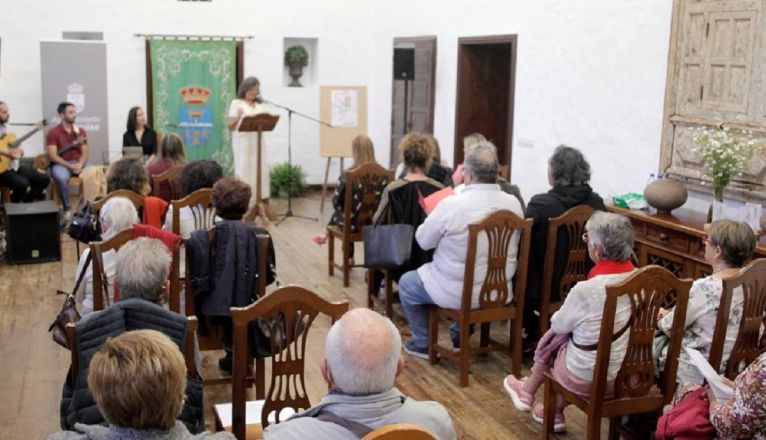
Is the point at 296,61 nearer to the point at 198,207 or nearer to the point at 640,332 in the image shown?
the point at 198,207

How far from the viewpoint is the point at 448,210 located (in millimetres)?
4508

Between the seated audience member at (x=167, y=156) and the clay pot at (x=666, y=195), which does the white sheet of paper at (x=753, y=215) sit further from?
the seated audience member at (x=167, y=156)

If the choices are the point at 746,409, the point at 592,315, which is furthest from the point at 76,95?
the point at 746,409

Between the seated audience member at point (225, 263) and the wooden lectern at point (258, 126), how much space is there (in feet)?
13.4

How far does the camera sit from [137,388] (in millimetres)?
1873

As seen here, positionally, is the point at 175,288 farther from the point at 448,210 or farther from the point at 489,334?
the point at 489,334

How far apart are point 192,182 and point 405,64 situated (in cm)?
507

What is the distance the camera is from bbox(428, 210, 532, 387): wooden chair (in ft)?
14.2

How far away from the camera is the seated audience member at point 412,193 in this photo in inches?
205

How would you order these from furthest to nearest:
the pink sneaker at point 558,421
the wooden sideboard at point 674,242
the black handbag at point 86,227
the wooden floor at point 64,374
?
1. the black handbag at point 86,227
2. the wooden sideboard at point 674,242
3. the wooden floor at point 64,374
4. the pink sneaker at point 558,421

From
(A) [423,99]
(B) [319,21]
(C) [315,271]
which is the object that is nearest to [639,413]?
(C) [315,271]

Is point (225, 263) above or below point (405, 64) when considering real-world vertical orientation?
below

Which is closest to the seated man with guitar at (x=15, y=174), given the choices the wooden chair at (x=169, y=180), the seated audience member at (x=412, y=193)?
the wooden chair at (x=169, y=180)

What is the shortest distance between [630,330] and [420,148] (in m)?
2.28
